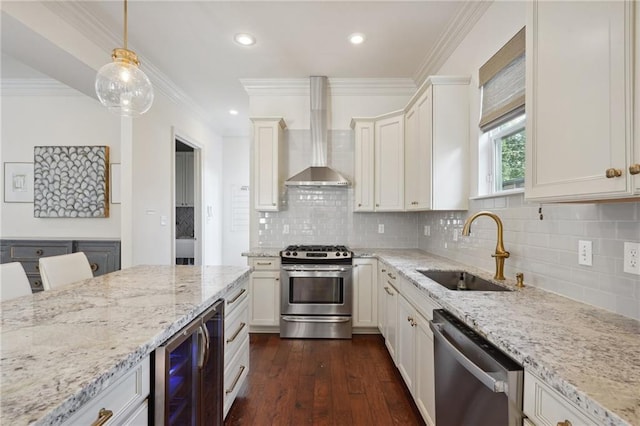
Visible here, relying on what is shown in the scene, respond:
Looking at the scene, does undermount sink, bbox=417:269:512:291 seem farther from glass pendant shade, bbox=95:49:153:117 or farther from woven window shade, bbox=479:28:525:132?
glass pendant shade, bbox=95:49:153:117

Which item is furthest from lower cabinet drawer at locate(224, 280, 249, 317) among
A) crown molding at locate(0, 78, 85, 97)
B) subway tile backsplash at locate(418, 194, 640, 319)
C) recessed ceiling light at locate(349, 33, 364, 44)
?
crown molding at locate(0, 78, 85, 97)

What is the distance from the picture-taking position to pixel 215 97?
4.41m

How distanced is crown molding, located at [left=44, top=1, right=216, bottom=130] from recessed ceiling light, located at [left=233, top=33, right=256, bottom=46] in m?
1.13

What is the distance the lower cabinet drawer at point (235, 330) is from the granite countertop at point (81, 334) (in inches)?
10.1

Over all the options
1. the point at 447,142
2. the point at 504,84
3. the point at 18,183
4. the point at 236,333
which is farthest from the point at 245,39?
the point at 18,183

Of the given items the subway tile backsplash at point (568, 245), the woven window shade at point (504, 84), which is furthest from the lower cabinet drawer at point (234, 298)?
the woven window shade at point (504, 84)

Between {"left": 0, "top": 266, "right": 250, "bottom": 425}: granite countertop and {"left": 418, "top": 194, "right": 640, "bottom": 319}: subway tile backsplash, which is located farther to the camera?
{"left": 418, "top": 194, "right": 640, "bottom": 319}: subway tile backsplash

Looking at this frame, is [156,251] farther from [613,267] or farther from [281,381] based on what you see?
[613,267]

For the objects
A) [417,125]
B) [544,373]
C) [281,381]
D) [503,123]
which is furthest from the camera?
[417,125]

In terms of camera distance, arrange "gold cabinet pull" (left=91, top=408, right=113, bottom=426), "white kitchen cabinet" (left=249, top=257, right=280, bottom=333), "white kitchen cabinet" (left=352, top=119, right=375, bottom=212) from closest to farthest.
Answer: "gold cabinet pull" (left=91, top=408, right=113, bottom=426)
"white kitchen cabinet" (left=249, top=257, right=280, bottom=333)
"white kitchen cabinet" (left=352, top=119, right=375, bottom=212)

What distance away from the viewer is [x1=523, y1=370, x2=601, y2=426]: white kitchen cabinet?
0.72m

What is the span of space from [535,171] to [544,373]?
82cm

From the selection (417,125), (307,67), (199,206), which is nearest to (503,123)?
(417,125)

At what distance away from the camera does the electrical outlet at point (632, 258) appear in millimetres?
1135
